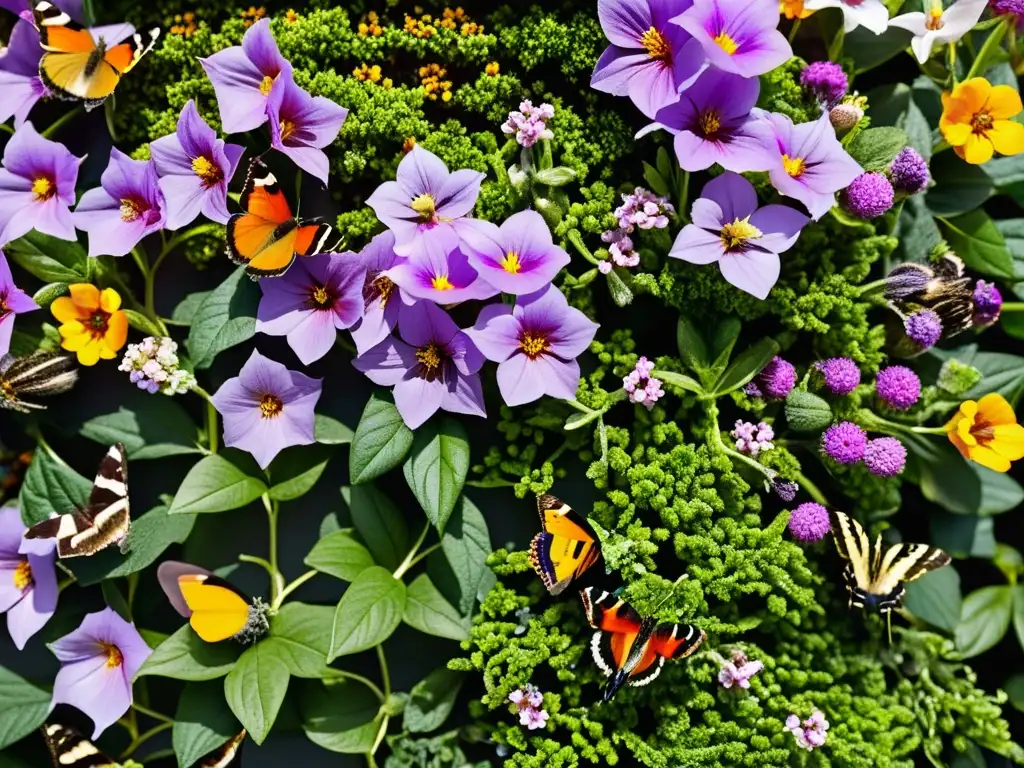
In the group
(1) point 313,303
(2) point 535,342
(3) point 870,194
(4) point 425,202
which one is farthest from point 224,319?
(3) point 870,194

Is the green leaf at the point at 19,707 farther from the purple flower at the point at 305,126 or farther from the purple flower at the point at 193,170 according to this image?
the purple flower at the point at 305,126

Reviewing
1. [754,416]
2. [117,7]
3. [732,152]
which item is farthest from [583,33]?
[117,7]

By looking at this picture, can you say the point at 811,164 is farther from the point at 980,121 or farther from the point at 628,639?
the point at 628,639

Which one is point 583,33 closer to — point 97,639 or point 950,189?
point 950,189

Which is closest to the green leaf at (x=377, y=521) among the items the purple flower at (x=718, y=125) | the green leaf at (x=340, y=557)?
the green leaf at (x=340, y=557)

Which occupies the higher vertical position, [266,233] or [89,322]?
[266,233]

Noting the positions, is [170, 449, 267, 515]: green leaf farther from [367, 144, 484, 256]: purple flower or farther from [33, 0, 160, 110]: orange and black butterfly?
[33, 0, 160, 110]: orange and black butterfly

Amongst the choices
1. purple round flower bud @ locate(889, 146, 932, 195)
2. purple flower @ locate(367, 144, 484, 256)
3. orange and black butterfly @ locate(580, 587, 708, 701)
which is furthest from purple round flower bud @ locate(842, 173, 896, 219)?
orange and black butterfly @ locate(580, 587, 708, 701)

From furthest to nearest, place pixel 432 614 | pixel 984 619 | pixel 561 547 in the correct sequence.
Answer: pixel 984 619 < pixel 432 614 < pixel 561 547
